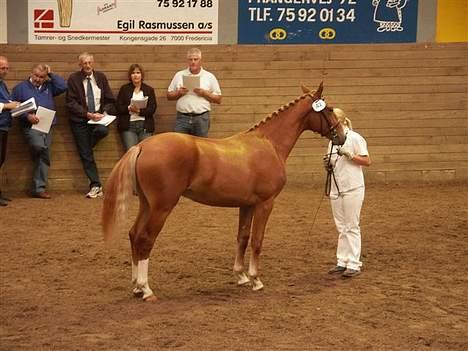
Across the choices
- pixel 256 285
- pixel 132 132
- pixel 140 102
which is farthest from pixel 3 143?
pixel 256 285

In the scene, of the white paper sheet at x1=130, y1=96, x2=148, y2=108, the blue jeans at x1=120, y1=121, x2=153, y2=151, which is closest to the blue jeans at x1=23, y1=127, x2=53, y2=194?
the blue jeans at x1=120, y1=121, x2=153, y2=151

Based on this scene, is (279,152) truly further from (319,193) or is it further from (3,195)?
(3,195)

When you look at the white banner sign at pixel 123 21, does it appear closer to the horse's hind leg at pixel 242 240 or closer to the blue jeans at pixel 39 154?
the blue jeans at pixel 39 154

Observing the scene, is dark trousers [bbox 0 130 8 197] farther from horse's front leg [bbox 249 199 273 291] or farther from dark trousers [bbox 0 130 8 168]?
horse's front leg [bbox 249 199 273 291]

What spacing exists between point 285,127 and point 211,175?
988mm

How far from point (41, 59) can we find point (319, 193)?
4.50 meters

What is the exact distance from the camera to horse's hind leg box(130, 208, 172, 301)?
273 inches

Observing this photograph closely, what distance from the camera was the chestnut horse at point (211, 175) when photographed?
685cm

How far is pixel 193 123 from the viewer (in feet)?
39.8

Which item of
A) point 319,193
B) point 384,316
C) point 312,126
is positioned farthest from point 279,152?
point 319,193

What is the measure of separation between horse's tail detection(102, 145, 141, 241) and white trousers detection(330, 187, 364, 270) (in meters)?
2.10

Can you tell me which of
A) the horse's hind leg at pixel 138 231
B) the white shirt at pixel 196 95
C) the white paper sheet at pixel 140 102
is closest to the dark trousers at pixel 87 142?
the white paper sheet at pixel 140 102

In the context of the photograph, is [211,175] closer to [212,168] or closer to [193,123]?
[212,168]

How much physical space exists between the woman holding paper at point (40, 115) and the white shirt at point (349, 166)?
17.4 feet
